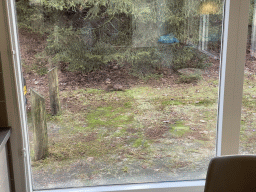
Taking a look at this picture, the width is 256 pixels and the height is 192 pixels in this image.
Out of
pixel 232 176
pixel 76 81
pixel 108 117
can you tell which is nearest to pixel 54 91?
pixel 76 81

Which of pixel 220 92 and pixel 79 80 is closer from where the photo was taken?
pixel 79 80

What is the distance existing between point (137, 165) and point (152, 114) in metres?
0.44

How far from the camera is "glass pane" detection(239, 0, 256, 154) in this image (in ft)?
6.92

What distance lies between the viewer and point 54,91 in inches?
80.6

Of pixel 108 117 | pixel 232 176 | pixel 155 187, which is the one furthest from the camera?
pixel 155 187

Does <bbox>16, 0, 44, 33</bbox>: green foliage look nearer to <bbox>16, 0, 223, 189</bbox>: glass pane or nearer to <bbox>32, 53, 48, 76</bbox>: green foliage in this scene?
<bbox>16, 0, 223, 189</bbox>: glass pane

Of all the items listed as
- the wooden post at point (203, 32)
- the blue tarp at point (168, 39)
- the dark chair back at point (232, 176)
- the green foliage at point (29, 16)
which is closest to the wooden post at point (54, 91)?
the green foliage at point (29, 16)

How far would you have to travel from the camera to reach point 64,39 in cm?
196

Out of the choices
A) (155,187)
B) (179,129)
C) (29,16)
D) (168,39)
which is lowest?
(155,187)

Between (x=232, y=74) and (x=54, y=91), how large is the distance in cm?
134

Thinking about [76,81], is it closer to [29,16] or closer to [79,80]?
[79,80]

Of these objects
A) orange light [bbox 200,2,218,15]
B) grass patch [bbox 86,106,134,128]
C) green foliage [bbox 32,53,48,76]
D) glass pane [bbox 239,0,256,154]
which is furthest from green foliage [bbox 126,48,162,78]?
glass pane [bbox 239,0,256,154]

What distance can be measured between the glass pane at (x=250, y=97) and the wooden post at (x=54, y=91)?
4.77 feet

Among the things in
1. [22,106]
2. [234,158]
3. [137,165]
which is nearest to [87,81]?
[22,106]
